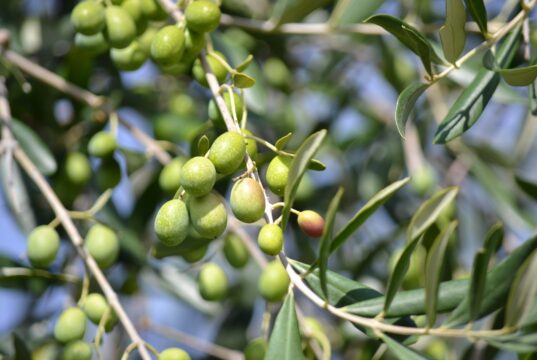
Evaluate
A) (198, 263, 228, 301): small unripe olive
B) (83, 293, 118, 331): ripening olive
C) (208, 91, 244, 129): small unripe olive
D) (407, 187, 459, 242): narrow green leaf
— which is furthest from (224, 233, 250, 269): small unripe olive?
(407, 187, 459, 242): narrow green leaf

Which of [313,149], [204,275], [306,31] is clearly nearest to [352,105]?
[306,31]

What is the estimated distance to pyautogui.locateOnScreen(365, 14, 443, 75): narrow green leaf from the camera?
96 centimetres

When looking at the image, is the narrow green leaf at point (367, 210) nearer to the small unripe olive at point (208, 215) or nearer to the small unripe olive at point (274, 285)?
the small unripe olive at point (208, 215)

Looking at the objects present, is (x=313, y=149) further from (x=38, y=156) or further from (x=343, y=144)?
(x=343, y=144)

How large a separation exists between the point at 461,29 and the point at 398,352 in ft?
1.26

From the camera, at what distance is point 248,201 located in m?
0.88

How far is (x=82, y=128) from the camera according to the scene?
5.64ft

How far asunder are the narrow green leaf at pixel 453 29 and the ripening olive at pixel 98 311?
0.59 meters

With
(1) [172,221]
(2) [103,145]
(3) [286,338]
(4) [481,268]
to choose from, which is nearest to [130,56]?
(2) [103,145]

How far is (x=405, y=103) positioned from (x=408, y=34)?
0.09 m

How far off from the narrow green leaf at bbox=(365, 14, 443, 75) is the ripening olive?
22.0 inches

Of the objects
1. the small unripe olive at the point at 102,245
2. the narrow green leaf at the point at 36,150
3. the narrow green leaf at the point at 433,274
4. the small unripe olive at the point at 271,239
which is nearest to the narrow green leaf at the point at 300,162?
the small unripe olive at the point at 271,239

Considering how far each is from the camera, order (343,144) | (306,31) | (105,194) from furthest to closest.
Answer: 1. (343,144)
2. (306,31)
3. (105,194)

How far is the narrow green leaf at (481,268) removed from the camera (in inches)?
32.9
